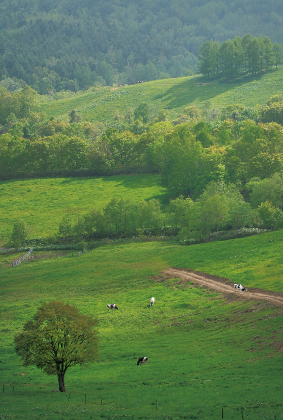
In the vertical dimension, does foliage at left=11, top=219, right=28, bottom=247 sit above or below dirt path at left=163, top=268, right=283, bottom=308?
below

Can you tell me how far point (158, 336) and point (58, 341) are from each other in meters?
17.7

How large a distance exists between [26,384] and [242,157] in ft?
334

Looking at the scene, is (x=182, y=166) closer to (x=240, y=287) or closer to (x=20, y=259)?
(x=20, y=259)

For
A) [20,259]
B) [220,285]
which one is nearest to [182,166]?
[20,259]

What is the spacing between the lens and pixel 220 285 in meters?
67.3

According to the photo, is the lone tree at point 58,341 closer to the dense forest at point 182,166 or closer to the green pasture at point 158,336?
the green pasture at point 158,336

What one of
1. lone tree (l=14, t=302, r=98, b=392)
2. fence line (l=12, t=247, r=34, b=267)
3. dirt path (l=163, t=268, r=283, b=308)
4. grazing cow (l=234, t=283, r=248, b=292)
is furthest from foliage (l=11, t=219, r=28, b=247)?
lone tree (l=14, t=302, r=98, b=392)

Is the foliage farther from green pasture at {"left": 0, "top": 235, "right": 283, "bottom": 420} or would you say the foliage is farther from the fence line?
green pasture at {"left": 0, "top": 235, "right": 283, "bottom": 420}

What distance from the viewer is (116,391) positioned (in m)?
39.9

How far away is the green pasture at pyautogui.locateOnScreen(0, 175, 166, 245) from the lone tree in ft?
246

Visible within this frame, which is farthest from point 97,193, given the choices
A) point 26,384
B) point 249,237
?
point 26,384

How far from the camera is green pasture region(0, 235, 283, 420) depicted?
117 ft

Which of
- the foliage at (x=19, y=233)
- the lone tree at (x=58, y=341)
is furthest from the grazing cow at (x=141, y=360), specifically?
the foliage at (x=19, y=233)

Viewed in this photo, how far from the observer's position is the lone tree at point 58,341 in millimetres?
39125
